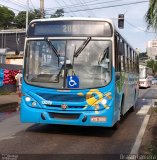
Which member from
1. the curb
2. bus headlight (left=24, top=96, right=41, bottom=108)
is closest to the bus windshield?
bus headlight (left=24, top=96, right=41, bottom=108)

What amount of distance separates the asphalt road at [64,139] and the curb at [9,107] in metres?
4.38

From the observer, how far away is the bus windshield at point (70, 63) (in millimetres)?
10375

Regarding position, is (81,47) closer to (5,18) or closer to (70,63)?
(70,63)

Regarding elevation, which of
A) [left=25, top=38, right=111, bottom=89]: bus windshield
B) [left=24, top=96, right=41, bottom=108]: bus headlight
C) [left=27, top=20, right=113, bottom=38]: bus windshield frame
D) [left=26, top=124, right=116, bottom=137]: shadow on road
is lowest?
[left=26, top=124, right=116, bottom=137]: shadow on road

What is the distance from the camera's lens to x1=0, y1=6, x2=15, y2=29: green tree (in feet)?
241

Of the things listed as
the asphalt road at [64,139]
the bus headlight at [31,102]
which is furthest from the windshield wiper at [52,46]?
the asphalt road at [64,139]

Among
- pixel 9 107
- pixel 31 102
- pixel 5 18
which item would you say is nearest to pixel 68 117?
pixel 31 102

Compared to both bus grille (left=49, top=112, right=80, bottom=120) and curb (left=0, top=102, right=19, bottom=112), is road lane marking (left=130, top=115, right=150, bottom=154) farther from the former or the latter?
curb (left=0, top=102, right=19, bottom=112)

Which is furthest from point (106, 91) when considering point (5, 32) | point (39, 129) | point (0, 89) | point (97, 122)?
point (5, 32)

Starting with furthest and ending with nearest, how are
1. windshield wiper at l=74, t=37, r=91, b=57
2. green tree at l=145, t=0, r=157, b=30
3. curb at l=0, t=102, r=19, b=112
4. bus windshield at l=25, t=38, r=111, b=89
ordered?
curb at l=0, t=102, r=19, b=112, green tree at l=145, t=0, r=157, b=30, windshield wiper at l=74, t=37, r=91, b=57, bus windshield at l=25, t=38, r=111, b=89

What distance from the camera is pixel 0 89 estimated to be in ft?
85.5

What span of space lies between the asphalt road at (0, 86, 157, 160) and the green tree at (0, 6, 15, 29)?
61927 mm

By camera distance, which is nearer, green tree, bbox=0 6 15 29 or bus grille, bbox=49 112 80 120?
bus grille, bbox=49 112 80 120

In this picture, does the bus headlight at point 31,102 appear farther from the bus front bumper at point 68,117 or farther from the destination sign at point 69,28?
the destination sign at point 69,28
